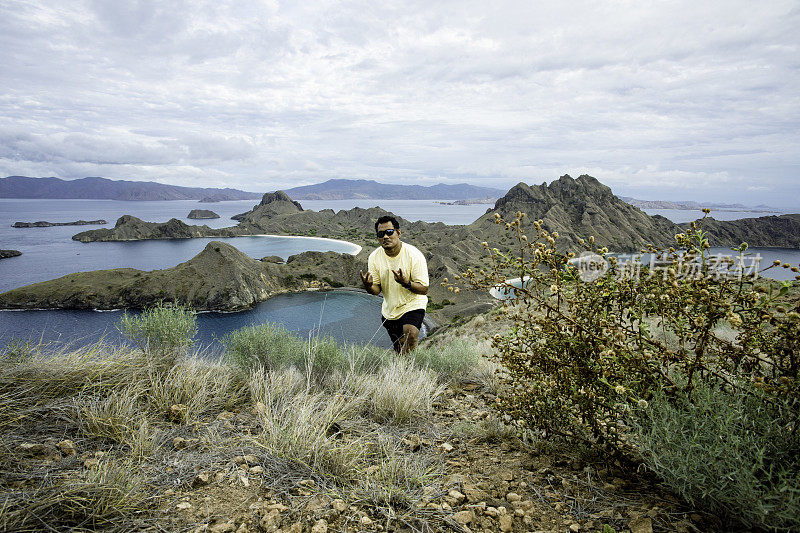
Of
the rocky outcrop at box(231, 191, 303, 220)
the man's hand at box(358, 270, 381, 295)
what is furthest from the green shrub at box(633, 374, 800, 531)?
the rocky outcrop at box(231, 191, 303, 220)

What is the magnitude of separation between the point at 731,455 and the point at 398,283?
4.35 meters

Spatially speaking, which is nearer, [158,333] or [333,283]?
[158,333]

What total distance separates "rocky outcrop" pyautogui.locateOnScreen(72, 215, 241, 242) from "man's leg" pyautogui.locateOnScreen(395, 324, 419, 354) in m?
146

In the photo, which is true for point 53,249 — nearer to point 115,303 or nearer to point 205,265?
point 115,303

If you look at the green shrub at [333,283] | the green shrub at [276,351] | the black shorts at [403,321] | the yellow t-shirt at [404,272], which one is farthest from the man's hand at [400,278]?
the green shrub at [333,283]

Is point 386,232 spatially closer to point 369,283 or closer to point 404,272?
point 404,272

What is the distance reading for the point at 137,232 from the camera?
422 ft

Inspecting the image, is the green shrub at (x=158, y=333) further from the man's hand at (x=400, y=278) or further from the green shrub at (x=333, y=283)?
the green shrub at (x=333, y=283)

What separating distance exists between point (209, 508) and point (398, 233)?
4437 millimetres

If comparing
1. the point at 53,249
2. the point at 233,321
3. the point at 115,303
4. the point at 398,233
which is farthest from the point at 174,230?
the point at 398,233

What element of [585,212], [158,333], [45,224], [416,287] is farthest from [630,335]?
[45,224]

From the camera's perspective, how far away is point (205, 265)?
2468 inches

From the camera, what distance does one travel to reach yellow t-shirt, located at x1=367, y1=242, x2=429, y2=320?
19.5 ft

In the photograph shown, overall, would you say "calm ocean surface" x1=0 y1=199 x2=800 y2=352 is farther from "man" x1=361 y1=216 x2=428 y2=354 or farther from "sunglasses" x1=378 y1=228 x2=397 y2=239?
"sunglasses" x1=378 y1=228 x2=397 y2=239
